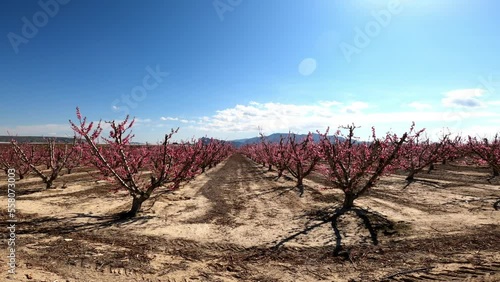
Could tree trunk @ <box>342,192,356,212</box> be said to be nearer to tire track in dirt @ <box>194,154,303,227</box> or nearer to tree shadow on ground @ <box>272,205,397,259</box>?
tree shadow on ground @ <box>272,205,397,259</box>

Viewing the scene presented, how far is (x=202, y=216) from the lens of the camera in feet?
36.2

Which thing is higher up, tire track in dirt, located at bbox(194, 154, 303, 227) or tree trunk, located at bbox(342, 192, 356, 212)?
tree trunk, located at bbox(342, 192, 356, 212)

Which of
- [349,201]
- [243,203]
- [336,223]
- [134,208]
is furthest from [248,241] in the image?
[349,201]

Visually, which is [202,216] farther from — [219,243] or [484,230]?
[484,230]

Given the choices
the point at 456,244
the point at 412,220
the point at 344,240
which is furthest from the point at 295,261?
the point at 412,220

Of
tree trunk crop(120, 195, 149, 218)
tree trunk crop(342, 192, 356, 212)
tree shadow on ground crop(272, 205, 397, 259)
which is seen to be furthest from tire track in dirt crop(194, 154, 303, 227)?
tree trunk crop(120, 195, 149, 218)

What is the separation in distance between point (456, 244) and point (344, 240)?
9.28 feet

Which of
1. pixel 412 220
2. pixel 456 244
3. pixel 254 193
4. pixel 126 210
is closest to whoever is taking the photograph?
pixel 456 244

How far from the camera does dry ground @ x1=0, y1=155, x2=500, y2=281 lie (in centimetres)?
612

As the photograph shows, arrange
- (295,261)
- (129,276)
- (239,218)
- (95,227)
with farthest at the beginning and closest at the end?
(239,218), (95,227), (295,261), (129,276)

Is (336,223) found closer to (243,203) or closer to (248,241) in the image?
(248,241)

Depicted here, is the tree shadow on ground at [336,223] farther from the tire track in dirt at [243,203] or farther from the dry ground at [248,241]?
the tire track in dirt at [243,203]

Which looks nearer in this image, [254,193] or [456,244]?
[456,244]

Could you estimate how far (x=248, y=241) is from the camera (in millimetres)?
8211
